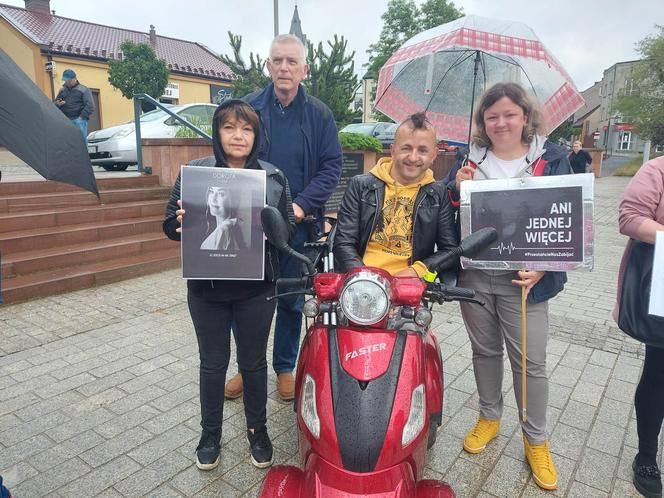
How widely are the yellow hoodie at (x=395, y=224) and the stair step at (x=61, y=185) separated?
5.16 metres

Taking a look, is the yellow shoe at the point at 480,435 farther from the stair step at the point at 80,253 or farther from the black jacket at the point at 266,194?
the stair step at the point at 80,253

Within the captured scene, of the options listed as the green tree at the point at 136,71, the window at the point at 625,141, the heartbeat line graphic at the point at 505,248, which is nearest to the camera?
the heartbeat line graphic at the point at 505,248

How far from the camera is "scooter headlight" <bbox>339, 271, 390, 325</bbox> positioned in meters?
1.76

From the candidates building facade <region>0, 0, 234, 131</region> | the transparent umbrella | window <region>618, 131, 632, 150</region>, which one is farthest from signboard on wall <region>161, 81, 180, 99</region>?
window <region>618, 131, 632, 150</region>

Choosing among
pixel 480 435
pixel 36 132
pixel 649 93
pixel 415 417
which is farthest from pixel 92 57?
pixel 649 93

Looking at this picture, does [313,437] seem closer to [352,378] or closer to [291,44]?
[352,378]

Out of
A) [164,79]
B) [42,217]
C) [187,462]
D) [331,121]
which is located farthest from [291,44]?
[164,79]

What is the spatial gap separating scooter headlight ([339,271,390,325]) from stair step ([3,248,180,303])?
4.86 meters

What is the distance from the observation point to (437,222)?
2611 mm

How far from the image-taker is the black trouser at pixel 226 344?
2668 mm

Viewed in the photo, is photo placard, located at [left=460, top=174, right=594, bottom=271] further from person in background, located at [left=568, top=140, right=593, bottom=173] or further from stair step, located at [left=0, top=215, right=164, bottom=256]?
person in background, located at [left=568, top=140, right=593, bottom=173]

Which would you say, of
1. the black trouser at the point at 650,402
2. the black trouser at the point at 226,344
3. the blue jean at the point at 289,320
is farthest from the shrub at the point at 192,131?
the black trouser at the point at 650,402

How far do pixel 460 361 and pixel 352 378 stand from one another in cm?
280

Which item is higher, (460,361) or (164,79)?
(164,79)
